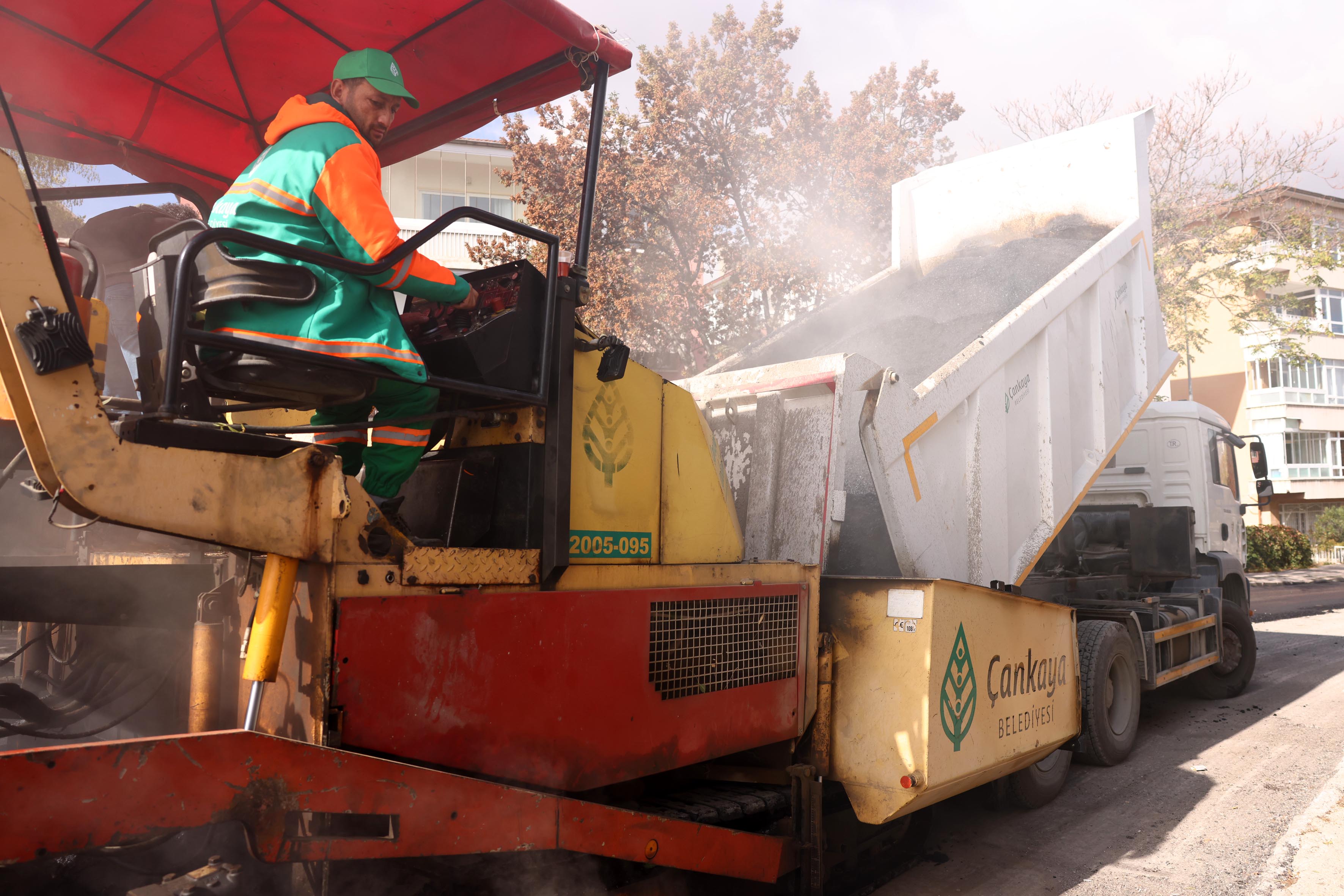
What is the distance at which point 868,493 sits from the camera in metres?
3.93

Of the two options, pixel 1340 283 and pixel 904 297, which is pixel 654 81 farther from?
pixel 1340 283

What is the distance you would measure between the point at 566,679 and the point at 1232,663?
748cm

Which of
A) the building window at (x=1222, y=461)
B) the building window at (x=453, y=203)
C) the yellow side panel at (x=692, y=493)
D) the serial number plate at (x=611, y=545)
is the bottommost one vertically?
the serial number plate at (x=611, y=545)

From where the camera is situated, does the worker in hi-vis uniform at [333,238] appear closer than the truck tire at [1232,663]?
Yes

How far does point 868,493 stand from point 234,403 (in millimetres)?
2537

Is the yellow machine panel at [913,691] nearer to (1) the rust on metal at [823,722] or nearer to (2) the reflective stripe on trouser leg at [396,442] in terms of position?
(1) the rust on metal at [823,722]

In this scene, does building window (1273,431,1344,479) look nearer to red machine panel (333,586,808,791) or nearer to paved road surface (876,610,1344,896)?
paved road surface (876,610,1344,896)

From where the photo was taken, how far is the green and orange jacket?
6.71 feet

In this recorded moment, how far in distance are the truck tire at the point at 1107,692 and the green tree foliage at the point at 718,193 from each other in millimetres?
7026

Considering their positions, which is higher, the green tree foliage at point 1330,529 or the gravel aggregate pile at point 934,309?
the gravel aggregate pile at point 934,309

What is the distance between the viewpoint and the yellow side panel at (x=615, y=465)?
2617mm

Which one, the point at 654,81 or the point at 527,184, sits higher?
the point at 654,81

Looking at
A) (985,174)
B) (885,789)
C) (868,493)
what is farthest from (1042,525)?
(985,174)

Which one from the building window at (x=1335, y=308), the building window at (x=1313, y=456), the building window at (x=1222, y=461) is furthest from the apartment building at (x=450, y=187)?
the building window at (x=1335, y=308)
